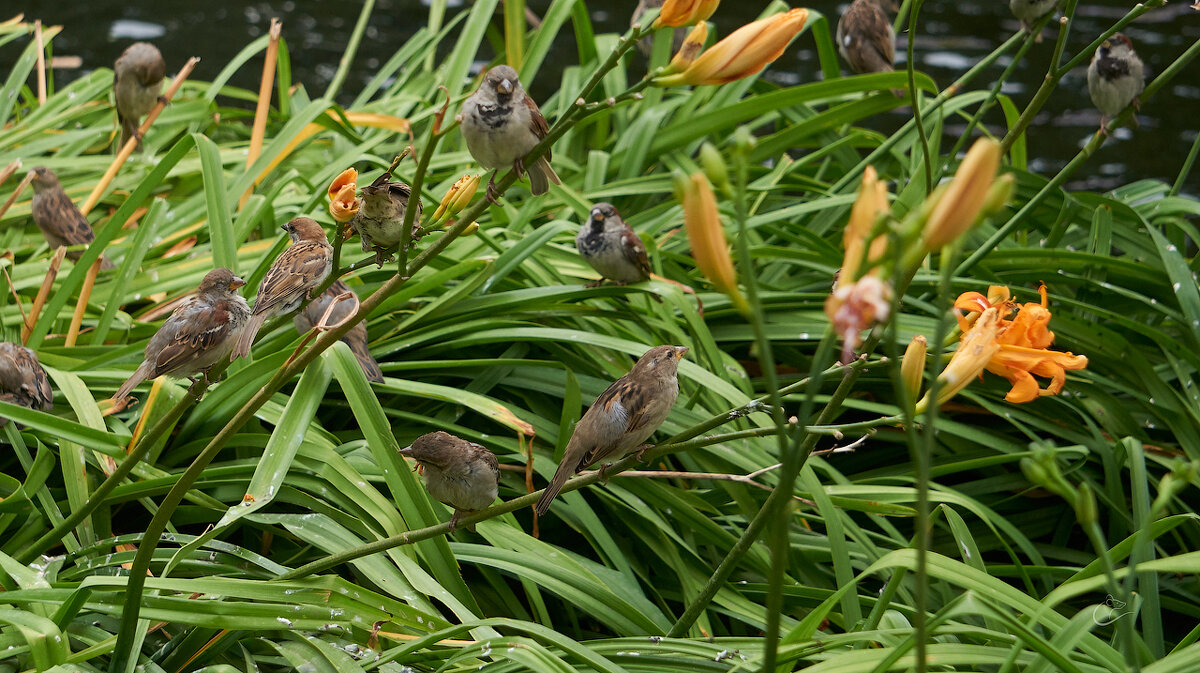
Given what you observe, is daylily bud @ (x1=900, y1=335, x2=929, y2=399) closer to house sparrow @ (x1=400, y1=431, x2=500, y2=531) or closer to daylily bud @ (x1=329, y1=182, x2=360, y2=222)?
daylily bud @ (x1=329, y1=182, x2=360, y2=222)

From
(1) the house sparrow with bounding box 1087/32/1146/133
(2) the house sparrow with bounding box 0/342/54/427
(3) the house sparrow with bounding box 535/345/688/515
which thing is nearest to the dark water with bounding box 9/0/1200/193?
(1) the house sparrow with bounding box 1087/32/1146/133

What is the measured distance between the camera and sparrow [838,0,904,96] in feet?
15.1

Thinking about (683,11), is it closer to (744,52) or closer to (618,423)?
(744,52)

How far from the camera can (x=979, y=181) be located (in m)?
0.82

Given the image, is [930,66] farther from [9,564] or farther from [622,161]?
[9,564]

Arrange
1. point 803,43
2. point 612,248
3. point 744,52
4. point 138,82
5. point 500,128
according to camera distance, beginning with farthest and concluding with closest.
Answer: point 803,43, point 138,82, point 612,248, point 500,128, point 744,52

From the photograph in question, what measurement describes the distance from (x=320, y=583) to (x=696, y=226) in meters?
1.40

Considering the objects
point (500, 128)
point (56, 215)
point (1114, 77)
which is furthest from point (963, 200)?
point (56, 215)

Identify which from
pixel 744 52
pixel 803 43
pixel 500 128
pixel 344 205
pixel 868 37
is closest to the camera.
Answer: pixel 744 52

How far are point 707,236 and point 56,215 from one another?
3282 millimetres

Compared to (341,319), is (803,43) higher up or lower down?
lower down

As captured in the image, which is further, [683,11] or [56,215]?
[56,215]

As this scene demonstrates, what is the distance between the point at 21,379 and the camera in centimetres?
259

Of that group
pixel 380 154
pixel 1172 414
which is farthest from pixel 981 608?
pixel 380 154
